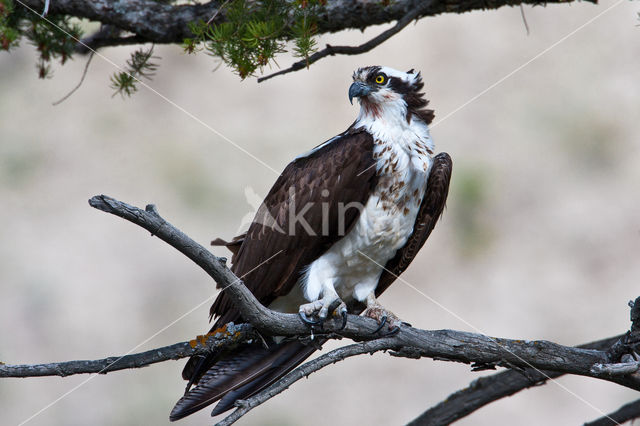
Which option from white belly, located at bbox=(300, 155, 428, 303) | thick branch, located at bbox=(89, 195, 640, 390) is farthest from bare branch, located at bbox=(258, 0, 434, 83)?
thick branch, located at bbox=(89, 195, 640, 390)

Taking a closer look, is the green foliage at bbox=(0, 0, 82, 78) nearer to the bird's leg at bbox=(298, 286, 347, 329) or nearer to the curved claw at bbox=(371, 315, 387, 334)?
the bird's leg at bbox=(298, 286, 347, 329)

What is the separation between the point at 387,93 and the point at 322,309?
1.27 m

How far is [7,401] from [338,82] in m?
5.87

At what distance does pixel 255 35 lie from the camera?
3396 mm

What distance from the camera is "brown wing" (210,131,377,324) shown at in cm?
400

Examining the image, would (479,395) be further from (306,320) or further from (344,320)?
(306,320)

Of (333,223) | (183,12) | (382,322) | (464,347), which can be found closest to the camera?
(464,347)

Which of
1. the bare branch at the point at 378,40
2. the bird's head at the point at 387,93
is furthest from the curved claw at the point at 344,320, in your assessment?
the bare branch at the point at 378,40

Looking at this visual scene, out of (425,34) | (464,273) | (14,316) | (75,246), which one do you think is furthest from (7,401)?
(425,34)

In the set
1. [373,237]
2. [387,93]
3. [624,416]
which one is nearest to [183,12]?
[387,93]

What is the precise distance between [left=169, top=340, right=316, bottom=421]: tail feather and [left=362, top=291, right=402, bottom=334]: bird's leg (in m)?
0.37

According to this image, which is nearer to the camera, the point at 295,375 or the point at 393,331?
the point at 295,375

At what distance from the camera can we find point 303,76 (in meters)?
11.4

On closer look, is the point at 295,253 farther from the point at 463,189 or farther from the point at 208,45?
the point at 463,189
